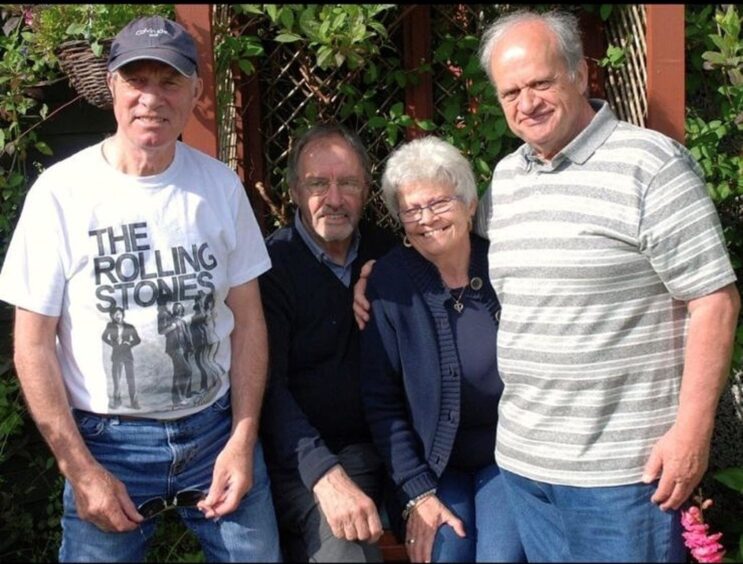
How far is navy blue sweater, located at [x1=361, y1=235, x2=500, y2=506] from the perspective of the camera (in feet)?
8.80

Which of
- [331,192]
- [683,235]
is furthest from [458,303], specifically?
[683,235]

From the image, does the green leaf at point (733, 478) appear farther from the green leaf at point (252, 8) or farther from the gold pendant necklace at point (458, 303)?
the green leaf at point (252, 8)

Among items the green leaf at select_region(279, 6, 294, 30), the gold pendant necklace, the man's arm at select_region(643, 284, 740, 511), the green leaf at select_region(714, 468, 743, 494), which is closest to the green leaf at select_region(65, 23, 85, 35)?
the green leaf at select_region(279, 6, 294, 30)

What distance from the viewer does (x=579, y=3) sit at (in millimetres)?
3797

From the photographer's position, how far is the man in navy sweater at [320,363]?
8.53 feet

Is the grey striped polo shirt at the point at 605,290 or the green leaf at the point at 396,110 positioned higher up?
the green leaf at the point at 396,110

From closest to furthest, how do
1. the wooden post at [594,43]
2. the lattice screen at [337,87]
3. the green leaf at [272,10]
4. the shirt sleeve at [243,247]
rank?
the shirt sleeve at [243,247]
the green leaf at [272,10]
the lattice screen at [337,87]
the wooden post at [594,43]

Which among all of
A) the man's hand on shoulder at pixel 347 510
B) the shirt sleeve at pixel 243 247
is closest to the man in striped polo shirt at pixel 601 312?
the man's hand on shoulder at pixel 347 510

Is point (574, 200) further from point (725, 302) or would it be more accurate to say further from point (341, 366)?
point (341, 366)

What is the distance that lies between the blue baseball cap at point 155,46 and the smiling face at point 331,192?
0.57m

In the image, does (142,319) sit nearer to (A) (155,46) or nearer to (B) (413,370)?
(A) (155,46)

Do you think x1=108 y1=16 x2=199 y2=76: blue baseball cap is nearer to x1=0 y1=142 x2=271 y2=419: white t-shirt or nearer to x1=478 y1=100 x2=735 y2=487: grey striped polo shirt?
x1=0 y1=142 x2=271 y2=419: white t-shirt

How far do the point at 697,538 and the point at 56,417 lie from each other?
162 centimetres

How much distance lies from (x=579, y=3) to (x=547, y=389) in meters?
2.02
